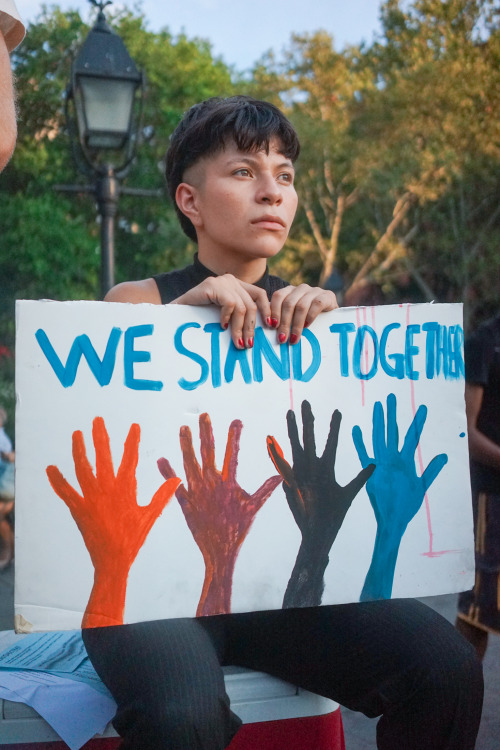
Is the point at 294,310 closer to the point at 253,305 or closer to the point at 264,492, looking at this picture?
the point at 253,305

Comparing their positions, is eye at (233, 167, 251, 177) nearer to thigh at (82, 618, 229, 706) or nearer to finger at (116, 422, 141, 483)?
finger at (116, 422, 141, 483)

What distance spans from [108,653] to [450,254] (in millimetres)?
24208

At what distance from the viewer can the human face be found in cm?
191

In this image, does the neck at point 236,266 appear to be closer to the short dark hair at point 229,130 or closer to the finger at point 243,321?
the short dark hair at point 229,130

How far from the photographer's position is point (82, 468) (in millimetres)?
1505

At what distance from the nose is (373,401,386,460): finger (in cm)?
54

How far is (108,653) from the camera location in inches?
60.3

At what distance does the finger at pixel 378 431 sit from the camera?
169 centimetres

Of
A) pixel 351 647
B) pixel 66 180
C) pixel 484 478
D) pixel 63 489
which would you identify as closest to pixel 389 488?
pixel 351 647

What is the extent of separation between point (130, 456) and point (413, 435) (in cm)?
59

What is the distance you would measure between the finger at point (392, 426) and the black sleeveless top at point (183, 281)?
47cm

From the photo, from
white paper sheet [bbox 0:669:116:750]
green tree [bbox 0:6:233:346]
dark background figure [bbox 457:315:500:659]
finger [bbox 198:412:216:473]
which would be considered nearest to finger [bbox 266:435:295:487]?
finger [bbox 198:412:216:473]

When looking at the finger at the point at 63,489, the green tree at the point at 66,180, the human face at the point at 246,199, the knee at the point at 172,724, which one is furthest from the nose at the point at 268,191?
the green tree at the point at 66,180

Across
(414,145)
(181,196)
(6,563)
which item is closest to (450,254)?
(414,145)
